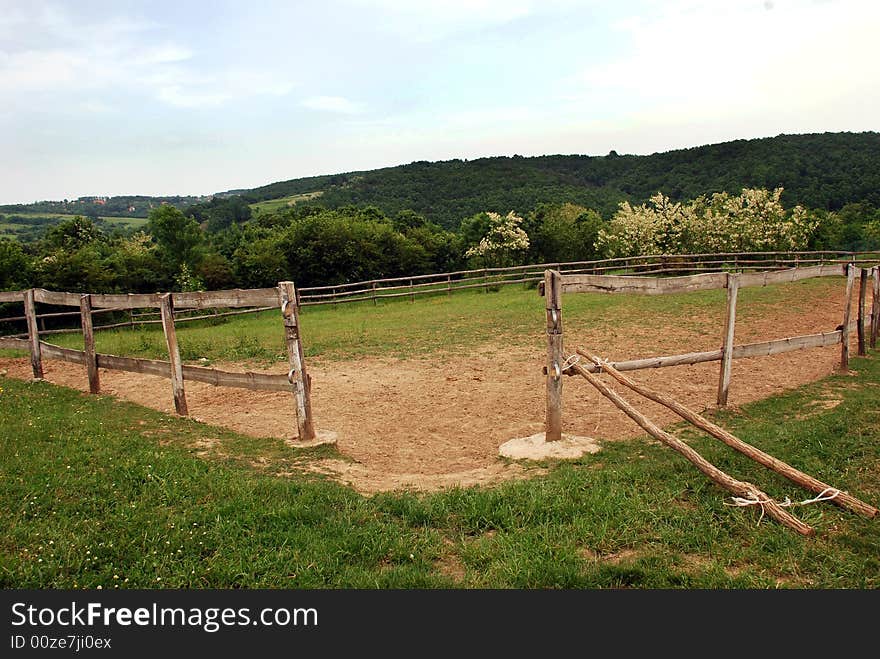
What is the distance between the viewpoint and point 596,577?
2.99 meters

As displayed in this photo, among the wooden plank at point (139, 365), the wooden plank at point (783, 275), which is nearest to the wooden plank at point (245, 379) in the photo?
the wooden plank at point (139, 365)

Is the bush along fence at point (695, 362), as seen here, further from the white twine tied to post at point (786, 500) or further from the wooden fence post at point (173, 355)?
the wooden fence post at point (173, 355)

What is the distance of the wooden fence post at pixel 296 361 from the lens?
19.8ft

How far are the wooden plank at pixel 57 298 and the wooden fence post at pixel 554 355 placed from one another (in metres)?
6.81

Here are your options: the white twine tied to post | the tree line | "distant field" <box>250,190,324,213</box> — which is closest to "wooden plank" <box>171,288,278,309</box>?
the white twine tied to post

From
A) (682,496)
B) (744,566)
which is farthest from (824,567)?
(682,496)

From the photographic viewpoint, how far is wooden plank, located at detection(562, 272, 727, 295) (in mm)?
6098

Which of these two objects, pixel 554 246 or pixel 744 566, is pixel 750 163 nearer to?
pixel 554 246

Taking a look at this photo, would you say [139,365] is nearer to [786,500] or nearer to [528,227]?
[786,500]

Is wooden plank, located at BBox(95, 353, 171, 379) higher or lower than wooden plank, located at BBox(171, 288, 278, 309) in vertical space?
lower

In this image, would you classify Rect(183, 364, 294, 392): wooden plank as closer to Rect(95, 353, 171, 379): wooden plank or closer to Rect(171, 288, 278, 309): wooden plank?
Rect(95, 353, 171, 379): wooden plank

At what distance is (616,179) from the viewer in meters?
80.1

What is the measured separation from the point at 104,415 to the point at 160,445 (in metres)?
1.74

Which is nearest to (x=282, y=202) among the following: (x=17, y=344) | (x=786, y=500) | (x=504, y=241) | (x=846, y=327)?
(x=504, y=241)
